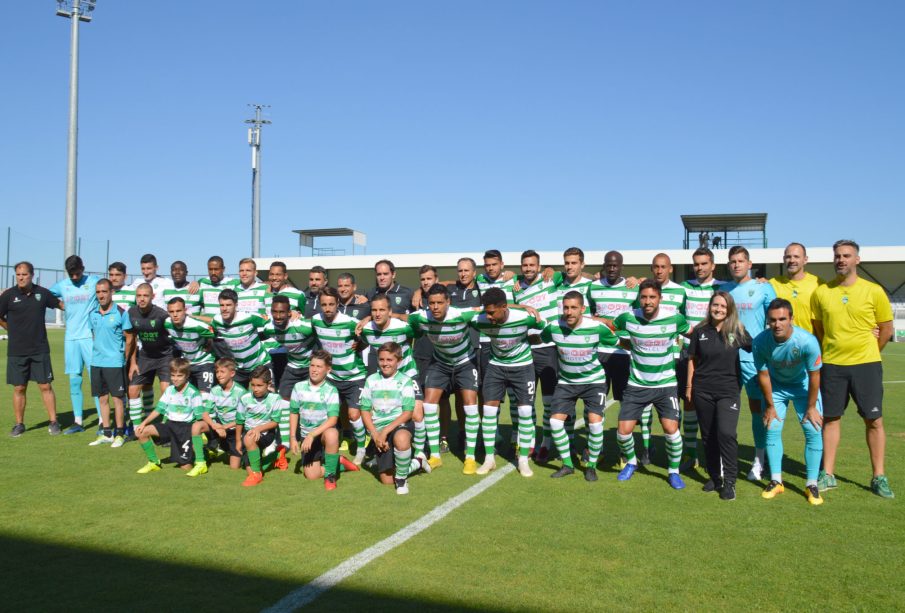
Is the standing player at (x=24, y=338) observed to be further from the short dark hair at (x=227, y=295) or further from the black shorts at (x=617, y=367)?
the black shorts at (x=617, y=367)

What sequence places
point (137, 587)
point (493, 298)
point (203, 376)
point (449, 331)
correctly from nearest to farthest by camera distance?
point (137, 587), point (493, 298), point (449, 331), point (203, 376)

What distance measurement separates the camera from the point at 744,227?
39594 millimetres

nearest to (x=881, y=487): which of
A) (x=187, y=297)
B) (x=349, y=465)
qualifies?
(x=349, y=465)

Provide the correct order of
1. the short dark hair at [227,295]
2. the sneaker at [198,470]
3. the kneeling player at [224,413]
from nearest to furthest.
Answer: the sneaker at [198,470], the kneeling player at [224,413], the short dark hair at [227,295]

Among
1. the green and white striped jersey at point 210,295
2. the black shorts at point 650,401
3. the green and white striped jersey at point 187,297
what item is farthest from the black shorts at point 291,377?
the black shorts at point 650,401

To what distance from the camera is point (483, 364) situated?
7832 millimetres

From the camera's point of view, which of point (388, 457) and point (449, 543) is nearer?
point (449, 543)

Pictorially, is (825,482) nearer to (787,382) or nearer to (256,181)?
(787,382)

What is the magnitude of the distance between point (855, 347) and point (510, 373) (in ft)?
9.87

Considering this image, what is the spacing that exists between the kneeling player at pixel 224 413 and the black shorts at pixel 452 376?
1937mm

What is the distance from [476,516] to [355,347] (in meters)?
2.67

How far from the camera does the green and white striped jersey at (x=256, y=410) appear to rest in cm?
709

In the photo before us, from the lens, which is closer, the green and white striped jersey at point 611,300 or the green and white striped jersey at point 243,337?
the green and white striped jersey at point 611,300

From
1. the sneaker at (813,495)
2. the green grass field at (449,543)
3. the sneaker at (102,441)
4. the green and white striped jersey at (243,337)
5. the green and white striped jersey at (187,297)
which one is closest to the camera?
the green grass field at (449,543)
